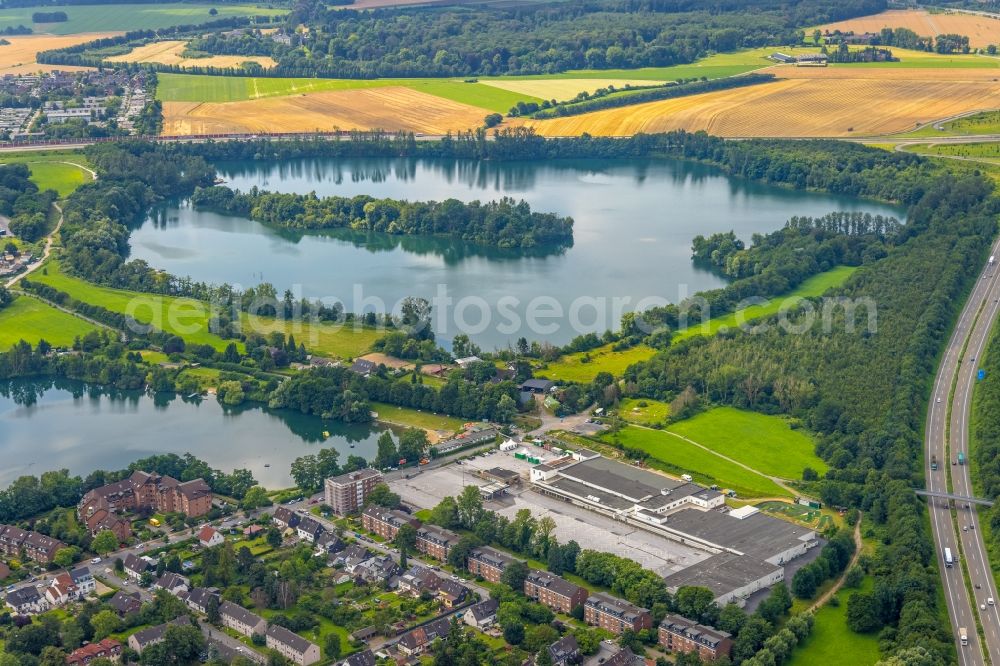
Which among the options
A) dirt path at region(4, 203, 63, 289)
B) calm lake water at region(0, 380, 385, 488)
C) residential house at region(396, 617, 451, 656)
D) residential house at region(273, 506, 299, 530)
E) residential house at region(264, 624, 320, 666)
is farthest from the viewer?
dirt path at region(4, 203, 63, 289)

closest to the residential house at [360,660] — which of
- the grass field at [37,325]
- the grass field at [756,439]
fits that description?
the grass field at [756,439]

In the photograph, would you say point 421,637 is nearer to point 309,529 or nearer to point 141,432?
point 309,529

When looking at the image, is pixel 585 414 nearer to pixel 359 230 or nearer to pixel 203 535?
pixel 203 535

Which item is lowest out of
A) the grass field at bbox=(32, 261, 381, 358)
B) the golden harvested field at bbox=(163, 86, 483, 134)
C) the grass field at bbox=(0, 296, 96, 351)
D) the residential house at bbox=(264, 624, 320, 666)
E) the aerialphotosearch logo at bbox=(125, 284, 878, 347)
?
the residential house at bbox=(264, 624, 320, 666)

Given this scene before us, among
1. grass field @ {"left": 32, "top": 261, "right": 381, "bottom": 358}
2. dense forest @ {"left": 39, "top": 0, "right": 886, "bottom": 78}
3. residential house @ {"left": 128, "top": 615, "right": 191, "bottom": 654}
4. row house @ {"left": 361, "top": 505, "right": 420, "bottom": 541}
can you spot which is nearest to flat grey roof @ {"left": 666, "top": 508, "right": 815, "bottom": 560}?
row house @ {"left": 361, "top": 505, "right": 420, "bottom": 541}

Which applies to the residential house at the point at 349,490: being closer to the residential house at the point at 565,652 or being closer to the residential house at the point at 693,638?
the residential house at the point at 565,652

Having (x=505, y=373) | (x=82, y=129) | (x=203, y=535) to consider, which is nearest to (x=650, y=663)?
(x=203, y=535)

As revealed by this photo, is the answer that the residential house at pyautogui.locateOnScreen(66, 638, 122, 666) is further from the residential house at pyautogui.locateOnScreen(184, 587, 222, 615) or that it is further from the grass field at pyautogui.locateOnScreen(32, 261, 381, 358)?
the grass field at pyautogui.locateOnScreen(32, 261, 381, 358)
